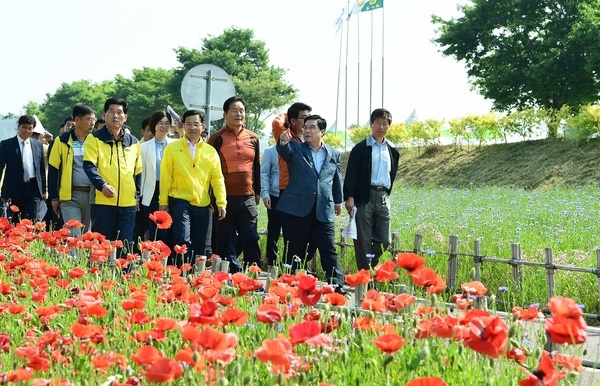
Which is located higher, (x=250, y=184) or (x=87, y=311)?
(x=250, y=184)

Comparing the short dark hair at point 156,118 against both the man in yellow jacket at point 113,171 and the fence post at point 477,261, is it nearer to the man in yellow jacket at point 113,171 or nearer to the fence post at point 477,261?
the man in yellow jacket at point 113,171

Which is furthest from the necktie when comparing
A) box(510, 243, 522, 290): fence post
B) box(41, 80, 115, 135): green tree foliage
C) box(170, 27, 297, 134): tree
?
box(41, 80, 115, 135): green tree foliage

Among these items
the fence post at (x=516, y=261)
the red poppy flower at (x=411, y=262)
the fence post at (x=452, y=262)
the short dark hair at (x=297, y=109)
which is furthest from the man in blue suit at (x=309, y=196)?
the red poppy flower at (x=411, y=262)

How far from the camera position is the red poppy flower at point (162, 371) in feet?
6.43

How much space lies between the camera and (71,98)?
77.8 m

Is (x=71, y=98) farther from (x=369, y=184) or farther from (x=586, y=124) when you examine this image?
(x=369, y=184)

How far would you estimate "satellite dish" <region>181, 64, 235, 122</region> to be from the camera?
9320 mm

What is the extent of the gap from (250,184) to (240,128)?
0.54 metres

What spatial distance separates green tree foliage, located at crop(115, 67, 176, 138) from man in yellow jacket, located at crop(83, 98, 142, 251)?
49856 mm

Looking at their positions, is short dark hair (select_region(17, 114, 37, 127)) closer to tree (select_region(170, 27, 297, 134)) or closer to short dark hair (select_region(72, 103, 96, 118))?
short dark hair (select_region(72, 103, 96, 118))

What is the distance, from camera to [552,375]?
188 centimetres

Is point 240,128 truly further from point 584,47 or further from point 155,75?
point 155,75

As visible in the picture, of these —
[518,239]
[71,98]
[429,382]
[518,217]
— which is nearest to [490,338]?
[429,382]

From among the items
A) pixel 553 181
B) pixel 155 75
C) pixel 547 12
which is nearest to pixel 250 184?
pixel 553 181
